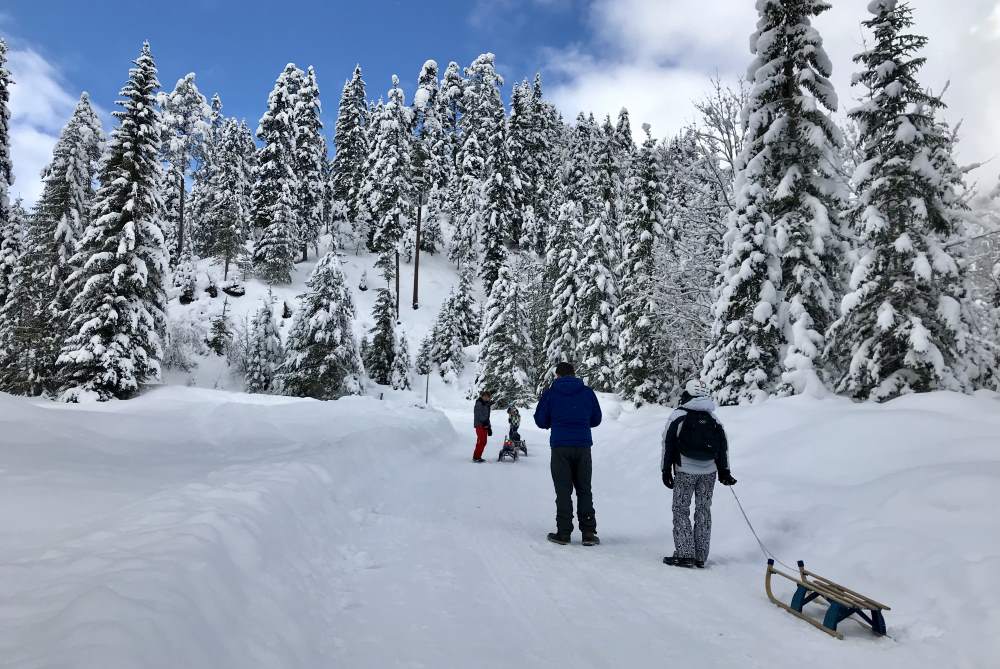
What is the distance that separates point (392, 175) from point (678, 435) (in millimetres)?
51175

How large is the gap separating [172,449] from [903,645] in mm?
10713

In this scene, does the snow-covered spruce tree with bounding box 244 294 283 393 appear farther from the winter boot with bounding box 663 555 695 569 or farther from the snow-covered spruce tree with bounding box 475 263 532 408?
the winter boot with bounding box 663 555 695 569

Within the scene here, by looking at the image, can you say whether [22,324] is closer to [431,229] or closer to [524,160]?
[431,229]

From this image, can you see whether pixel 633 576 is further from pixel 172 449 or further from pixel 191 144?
pixel 191 144

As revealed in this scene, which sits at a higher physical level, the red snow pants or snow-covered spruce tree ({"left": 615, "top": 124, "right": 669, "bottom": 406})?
snow-covered spruce tree ({"left": 615, "top": 124, "right": 669, "bottom": 406})

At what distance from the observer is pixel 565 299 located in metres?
36.6

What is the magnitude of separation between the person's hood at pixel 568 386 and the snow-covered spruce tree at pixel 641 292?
18370 millimetres

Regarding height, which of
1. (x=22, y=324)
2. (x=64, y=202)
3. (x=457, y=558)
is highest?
(x=64, y=202)

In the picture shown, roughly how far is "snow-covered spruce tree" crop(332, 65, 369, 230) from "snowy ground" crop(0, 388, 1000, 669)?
5543cm

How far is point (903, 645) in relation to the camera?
414 centimetres

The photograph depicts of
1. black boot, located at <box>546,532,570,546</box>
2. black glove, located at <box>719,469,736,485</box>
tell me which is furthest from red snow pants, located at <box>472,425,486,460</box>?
black glove, located at <box>719,469,736,485</box>

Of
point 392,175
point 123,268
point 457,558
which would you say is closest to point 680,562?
point 457,558

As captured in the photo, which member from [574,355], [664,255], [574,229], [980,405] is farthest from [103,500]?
[574,229]

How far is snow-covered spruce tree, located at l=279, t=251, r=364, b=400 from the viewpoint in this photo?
105ft
